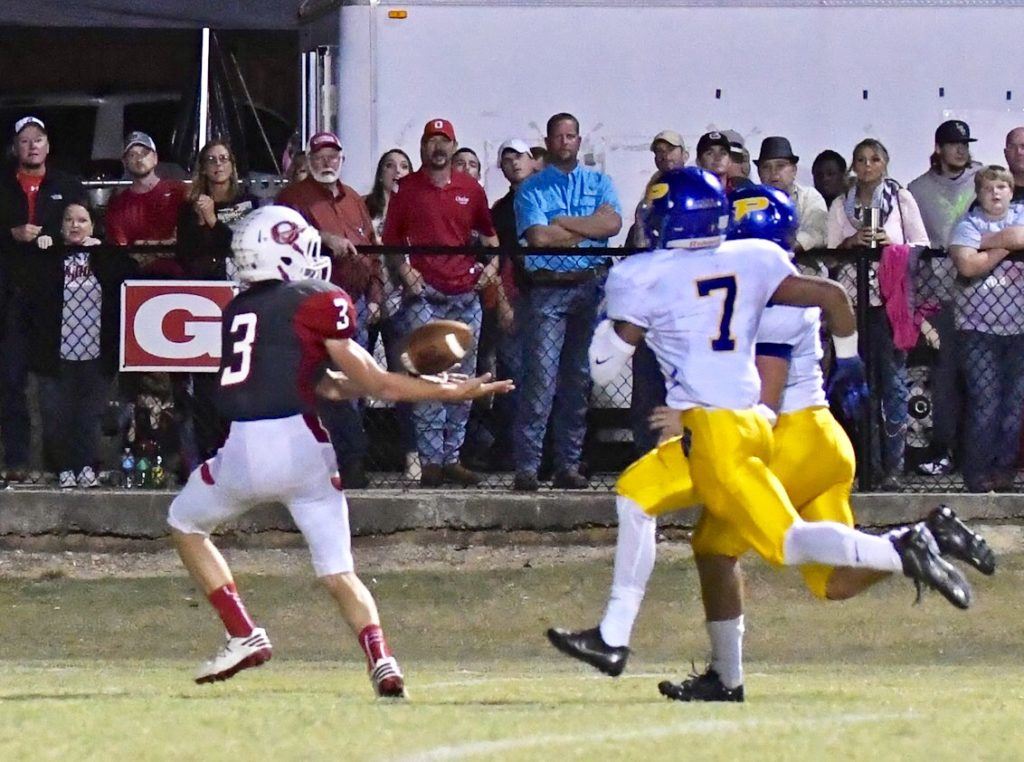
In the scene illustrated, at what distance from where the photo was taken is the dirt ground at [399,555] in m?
13.2

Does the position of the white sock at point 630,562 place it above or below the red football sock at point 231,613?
above

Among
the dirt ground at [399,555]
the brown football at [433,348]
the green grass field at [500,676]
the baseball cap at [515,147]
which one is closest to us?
the green grass field at [500,676]

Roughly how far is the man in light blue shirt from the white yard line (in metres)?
5.99

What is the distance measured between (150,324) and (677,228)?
219 inches

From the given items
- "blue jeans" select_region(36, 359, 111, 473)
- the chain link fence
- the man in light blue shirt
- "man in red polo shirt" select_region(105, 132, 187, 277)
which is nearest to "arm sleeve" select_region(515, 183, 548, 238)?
the man in light blue shirt

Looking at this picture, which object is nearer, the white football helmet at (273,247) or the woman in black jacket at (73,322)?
the white football helmet at (273,247)

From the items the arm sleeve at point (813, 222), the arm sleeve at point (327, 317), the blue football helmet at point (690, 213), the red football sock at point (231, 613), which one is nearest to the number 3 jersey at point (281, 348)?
the arm sleeve at point (327, 317)

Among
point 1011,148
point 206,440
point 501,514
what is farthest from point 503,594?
point 1011,148

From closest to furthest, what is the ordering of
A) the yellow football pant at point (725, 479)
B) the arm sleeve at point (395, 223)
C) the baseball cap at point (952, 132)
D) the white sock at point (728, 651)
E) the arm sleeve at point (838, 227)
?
the yellow football pant at point (725, 479), the white sock at point (728, 651), the arm sleeve at point (395, 223), the arm sleeve at point (838, 227), the baseball cap at point (952, 132)

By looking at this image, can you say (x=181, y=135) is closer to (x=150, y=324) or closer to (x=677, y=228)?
(x=150, y=324)

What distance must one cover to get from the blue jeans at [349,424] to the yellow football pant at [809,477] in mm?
4789

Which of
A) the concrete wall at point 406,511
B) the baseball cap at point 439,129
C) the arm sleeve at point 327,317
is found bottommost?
the concrete wall at point 406,511

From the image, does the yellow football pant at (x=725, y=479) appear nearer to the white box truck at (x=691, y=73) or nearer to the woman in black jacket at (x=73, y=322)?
the woman in black jacket at (x=73, y=322)

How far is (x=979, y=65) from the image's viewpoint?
14844 mm
